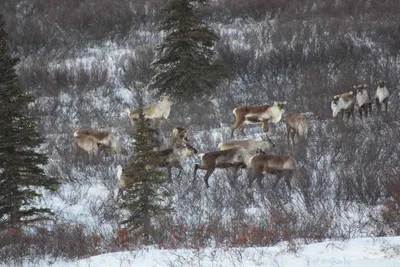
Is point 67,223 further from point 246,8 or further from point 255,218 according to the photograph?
point 246,8

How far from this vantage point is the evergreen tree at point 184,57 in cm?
1891

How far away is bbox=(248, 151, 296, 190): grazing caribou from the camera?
34.8 ft

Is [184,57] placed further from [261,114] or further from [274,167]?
[274,167]

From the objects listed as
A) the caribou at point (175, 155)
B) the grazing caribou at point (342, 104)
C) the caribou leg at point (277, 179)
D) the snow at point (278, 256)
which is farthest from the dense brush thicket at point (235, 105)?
the snow at point (278, 256)

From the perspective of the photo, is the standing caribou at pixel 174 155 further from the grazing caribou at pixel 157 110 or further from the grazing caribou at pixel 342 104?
the grazing caribou at pixel 342 104

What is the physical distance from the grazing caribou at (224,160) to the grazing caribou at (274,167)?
0.63 m

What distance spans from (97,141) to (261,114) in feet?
15.3

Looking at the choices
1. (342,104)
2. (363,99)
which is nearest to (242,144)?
(342,104)

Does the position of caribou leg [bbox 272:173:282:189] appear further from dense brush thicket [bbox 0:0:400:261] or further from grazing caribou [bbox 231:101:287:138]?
grazing caribou [bbox 231:101:287:138]

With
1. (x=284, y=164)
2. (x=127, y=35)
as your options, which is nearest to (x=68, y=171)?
(x=284, y=164)

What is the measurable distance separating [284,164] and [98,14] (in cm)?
2109

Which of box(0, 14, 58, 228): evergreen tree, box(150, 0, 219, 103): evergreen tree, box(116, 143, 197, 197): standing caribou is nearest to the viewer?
box(0, 14, 58, 228): evergreen tree

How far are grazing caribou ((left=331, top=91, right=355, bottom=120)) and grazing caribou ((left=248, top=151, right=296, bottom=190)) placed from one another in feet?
16.9

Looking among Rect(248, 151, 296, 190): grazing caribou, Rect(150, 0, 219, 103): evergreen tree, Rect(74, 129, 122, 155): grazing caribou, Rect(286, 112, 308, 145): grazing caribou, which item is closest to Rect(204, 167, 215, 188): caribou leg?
Rect(248, 151, 296, 190): grazing caribou
